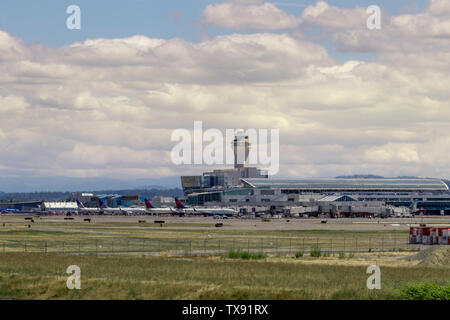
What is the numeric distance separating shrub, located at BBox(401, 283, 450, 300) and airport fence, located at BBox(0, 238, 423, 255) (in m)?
39.3

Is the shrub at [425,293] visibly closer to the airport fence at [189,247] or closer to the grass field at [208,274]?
the grass field at [208,274]

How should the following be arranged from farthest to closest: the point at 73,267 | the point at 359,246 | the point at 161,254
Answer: the point at 359,246 → the point at 161,254 → the point at 73,267

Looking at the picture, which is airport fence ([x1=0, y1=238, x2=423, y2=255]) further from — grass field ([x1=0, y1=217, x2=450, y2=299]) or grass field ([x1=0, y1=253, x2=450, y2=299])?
grass field ([x1=0, y1=253, x2=450, y2=299])

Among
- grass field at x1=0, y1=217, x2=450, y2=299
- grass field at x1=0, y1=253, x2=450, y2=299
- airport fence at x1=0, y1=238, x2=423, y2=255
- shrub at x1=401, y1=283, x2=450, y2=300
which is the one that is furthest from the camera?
airport fence at x1=0, y1=238, x2=423, y2=255

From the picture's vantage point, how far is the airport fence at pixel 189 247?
8781cm

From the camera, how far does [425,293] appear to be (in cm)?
4425

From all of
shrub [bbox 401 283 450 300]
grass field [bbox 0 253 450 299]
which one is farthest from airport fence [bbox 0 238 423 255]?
shrub [bbox 401 283 450 300]

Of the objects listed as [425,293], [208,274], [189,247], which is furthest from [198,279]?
[189,247]

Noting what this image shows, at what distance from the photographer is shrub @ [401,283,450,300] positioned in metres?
43.8

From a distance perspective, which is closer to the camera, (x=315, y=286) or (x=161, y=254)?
(x=315, y=286)
